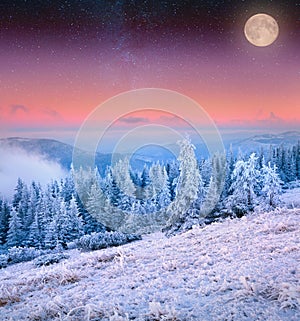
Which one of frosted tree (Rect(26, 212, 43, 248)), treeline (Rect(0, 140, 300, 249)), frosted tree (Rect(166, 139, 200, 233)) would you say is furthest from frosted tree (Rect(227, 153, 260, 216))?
frosted tree (Rect(26, 212, 43, 248))

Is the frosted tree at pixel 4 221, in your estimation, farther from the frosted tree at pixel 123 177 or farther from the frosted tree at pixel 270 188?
the frosted tree at pixel 270 188

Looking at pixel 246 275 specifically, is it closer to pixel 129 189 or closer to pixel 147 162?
pixel 129 189

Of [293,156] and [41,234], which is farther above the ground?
[293,156]

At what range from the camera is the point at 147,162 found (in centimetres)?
6825

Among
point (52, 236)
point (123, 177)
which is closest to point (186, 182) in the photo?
point (52, 236)

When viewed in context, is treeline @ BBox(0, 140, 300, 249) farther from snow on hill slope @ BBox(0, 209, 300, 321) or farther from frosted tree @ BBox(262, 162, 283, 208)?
snow on hill slope @ BBox(0, 209, 300, 321)

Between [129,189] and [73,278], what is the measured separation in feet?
144

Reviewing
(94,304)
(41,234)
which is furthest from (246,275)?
(41,234)

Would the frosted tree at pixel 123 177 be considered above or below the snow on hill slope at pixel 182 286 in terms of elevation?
below

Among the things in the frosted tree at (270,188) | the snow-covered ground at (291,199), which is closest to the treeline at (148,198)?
the frosted tree at (270,188)

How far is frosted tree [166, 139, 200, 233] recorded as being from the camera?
3288 cm

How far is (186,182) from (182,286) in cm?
2547

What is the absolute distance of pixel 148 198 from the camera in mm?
51250

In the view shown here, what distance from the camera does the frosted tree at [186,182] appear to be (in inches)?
1294
